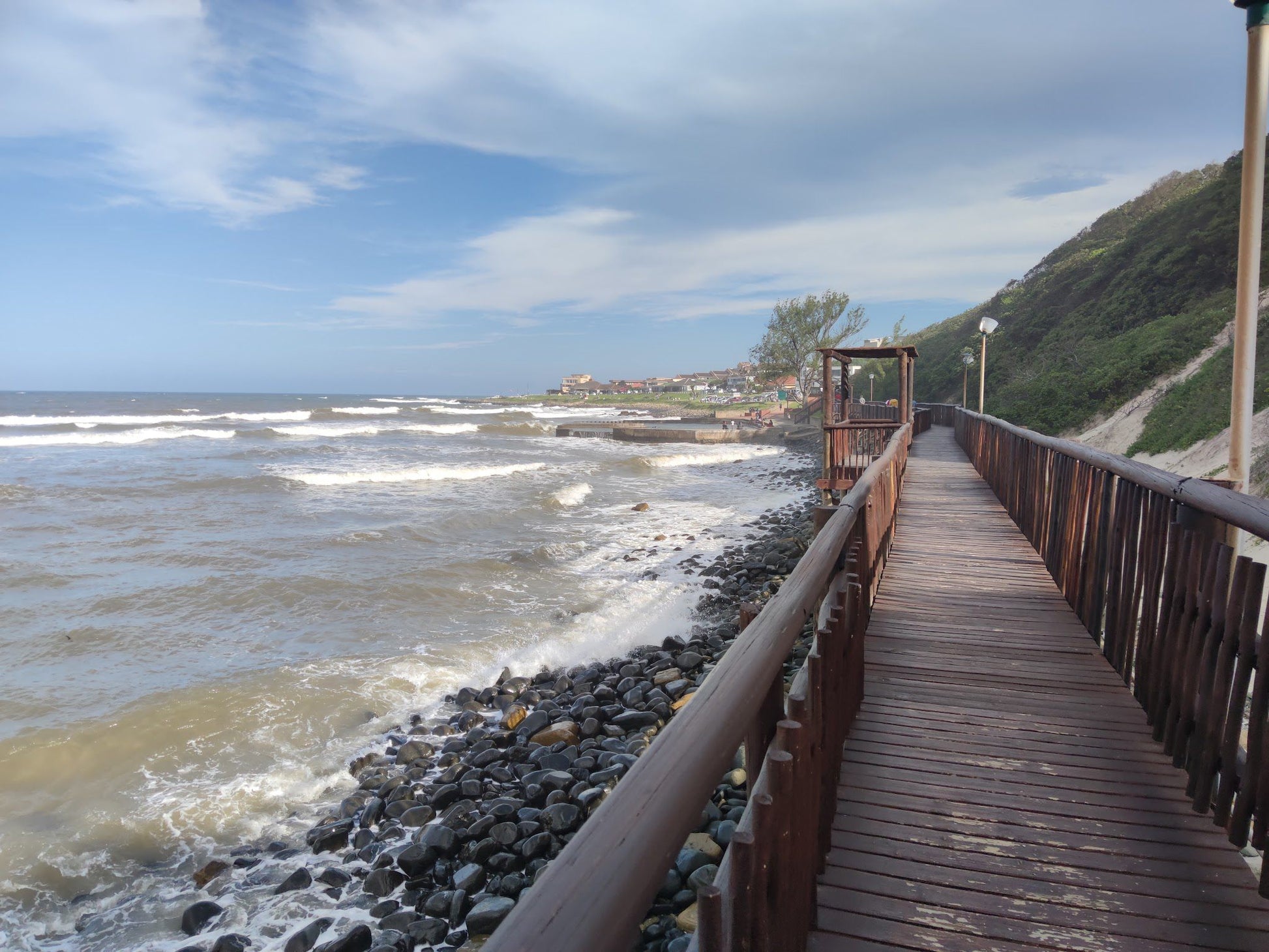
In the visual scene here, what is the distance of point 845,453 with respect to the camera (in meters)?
13.1

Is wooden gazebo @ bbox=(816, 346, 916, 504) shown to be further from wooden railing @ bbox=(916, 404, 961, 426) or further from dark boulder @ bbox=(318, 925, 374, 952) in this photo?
wooden railing @ bbox=(916, 404, 961, 426)

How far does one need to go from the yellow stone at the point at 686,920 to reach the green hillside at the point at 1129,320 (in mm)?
14460

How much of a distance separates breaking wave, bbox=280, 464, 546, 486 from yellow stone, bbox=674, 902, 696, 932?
21.8m

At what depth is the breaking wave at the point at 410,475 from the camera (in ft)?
77.8

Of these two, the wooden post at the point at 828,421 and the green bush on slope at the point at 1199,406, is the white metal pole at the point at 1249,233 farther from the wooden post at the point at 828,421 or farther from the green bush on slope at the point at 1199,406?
the green bush on slope at the point at 1199,406

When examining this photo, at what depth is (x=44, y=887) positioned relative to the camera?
183 inches

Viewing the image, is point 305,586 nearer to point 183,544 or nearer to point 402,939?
point 183,544

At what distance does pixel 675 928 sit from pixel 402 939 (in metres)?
1.60

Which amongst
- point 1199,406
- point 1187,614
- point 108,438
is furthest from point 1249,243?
point 108,438

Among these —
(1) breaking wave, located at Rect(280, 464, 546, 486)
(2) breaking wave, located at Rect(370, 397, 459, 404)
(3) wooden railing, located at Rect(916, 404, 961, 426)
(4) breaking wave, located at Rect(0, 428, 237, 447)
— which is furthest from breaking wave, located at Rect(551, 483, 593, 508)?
(2) breaking wave, located at Rect(370, 397, 459, 404)

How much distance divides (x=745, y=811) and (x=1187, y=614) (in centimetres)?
250

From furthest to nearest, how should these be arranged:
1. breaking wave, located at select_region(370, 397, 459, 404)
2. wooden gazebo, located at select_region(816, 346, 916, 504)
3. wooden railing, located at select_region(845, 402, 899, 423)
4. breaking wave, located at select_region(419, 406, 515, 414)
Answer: breaking wave, located at select_region(370, 397, 459, 404), breaking wave, located at select_region(419, 406, 515, 414), wooden railing, located at select_region(845, 402, 899, 423), wooden gazebo, located at select_region(816, 346, 916, 504)

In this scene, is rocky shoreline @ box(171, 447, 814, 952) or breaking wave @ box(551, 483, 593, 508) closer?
rocky shoreline @ box(171, 447, 814, 952)

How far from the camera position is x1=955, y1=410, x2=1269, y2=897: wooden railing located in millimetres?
2320
